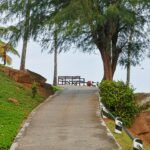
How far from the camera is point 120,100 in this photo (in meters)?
27.1

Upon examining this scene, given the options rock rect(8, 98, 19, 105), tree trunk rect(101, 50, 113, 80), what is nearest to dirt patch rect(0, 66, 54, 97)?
tree trunk rect(101, 50, 113, 80)

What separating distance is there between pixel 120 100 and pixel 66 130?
25.1 feet

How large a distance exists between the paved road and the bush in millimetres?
956

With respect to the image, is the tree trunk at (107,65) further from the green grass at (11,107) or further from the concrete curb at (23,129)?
the concrete curb at (23,129)

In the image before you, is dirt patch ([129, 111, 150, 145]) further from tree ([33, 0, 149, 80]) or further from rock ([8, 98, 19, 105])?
tree ([33, 0, 149, 80])

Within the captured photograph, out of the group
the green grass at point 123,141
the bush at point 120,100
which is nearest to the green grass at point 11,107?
the green grass at point 123,141

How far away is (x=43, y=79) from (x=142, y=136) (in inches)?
707

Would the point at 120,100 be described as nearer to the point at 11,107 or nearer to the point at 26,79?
the point at 11,107

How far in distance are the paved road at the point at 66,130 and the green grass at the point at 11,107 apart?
55 cm

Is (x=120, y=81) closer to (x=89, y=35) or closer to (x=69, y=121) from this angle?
(x=69, y=121)

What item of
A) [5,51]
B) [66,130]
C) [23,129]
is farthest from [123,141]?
[5,51]

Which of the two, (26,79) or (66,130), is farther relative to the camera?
(26,79)

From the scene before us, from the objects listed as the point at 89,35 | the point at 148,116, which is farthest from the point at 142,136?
the point at 89,35

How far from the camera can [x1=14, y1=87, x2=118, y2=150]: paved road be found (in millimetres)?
16923
